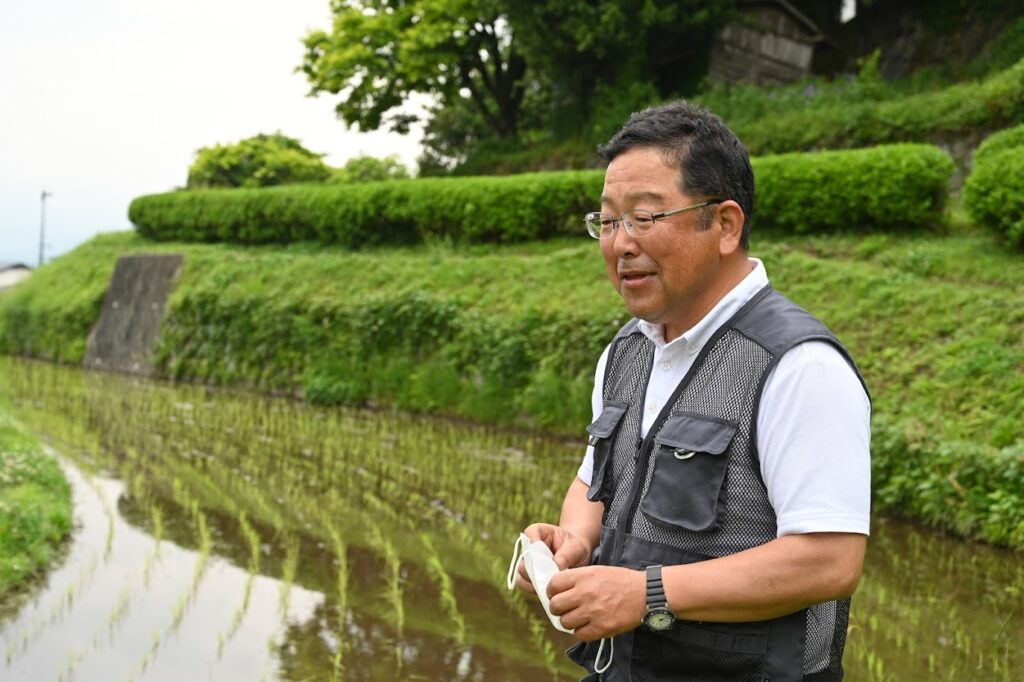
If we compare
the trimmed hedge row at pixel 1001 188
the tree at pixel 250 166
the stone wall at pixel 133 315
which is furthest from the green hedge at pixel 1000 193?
the tree at pixel 250 166

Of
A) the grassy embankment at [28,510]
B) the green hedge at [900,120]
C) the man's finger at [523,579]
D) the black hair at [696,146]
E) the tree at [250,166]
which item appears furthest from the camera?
the tree at [250,166]

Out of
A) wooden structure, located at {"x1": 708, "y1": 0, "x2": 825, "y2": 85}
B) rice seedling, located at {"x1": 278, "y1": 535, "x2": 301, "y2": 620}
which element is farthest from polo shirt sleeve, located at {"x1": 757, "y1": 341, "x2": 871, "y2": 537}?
wooden structure, located at {"x1": 708, "y1": 0, "x2": 825, "y2": 85}

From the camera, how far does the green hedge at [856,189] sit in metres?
11.0

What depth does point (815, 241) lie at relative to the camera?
37.7 feet

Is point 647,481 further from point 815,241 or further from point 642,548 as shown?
point 815,241

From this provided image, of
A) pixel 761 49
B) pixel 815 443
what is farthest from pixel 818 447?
pixel 761 49

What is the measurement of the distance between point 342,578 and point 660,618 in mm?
4481

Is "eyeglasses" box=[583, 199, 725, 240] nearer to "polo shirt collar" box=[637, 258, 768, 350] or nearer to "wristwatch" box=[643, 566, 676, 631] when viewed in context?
"polo shirt collar" box=[637, 258, 768, 350]

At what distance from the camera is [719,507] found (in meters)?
1.83

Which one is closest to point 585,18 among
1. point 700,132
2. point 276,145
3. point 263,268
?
point 263,268

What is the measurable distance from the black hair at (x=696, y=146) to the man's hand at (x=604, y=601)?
2.16 ft

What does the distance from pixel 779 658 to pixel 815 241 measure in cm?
1020

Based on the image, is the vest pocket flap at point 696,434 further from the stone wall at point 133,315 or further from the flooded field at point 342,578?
the stone wall at point 133,315

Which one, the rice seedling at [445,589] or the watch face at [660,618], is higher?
the watch face at [660,618]
